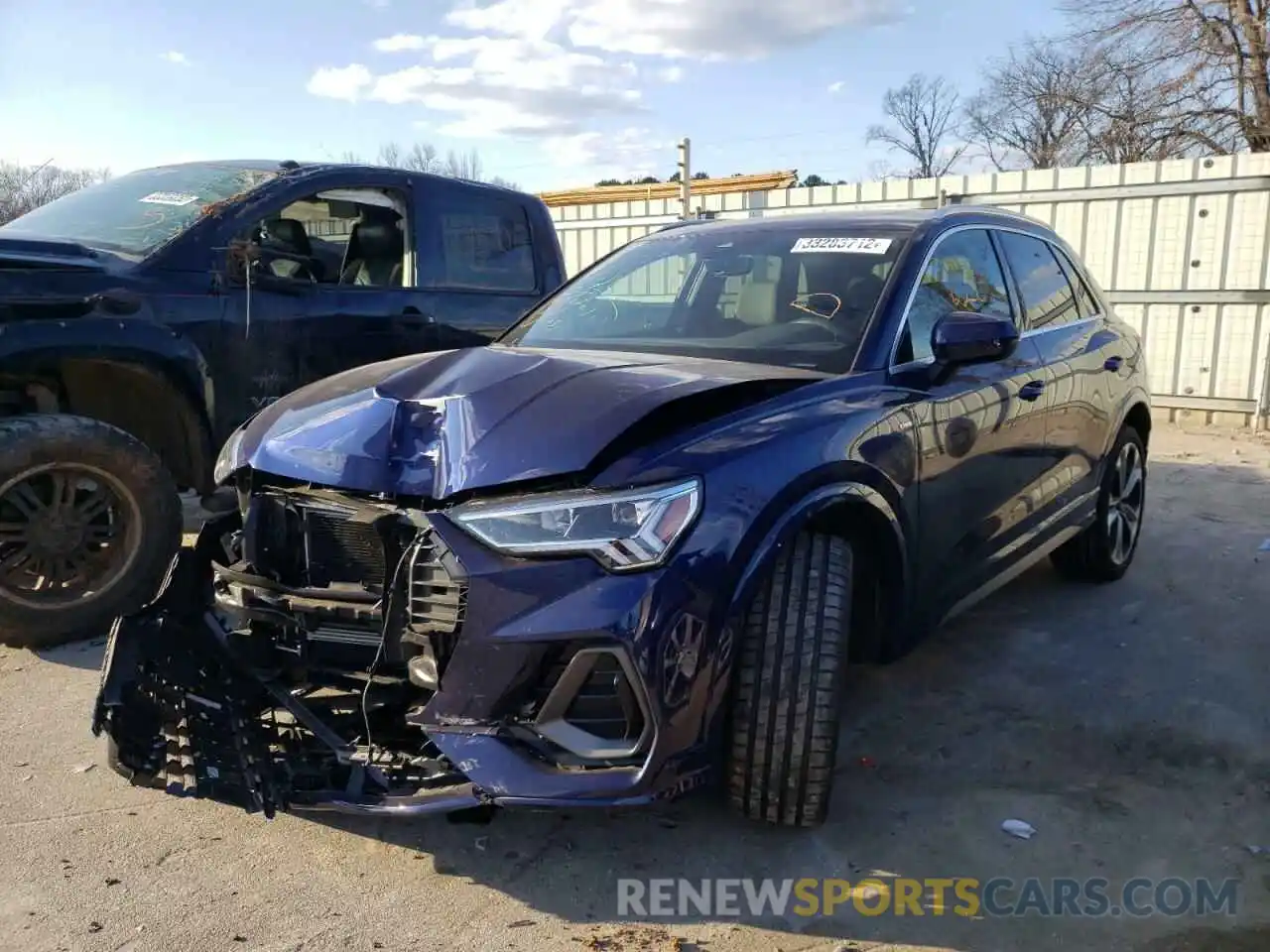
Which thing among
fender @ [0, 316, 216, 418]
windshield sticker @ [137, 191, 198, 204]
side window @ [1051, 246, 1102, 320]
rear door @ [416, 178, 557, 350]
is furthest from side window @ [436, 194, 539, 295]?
side window @ [1051, 246, 1102, 320]

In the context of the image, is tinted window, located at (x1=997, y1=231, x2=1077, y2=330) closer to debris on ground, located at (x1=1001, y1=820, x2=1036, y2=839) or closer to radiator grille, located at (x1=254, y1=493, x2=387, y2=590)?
debris on ground, located at (x1=1001, y1=820, x2=1036, y2=839)

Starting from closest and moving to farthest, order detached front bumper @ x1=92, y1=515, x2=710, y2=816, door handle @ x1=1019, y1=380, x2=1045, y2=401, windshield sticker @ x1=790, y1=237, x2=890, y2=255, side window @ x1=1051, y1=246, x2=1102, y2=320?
1. detached front bumper @ x1=92, y1=515, x2=710, y2=816
2. windshield sticker @ x1=790, y1=237, x2=890, y2=255
3. door handle @ x1=1019, y1=380, x2=1045, y2=401
4. side window @ x1=1051, y1=246, x2=1102, y2=320

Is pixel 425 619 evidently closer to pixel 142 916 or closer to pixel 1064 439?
pixel 142 916

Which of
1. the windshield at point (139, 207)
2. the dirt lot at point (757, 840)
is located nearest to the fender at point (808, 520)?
the dirt lot at point (757, 840)

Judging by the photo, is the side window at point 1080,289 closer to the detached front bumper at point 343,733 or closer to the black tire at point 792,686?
the black tire at point 792,686

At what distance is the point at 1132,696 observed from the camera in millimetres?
3783

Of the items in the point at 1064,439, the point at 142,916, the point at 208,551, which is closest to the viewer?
the point at 142,916

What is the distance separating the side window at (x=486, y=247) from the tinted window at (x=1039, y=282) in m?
2.68

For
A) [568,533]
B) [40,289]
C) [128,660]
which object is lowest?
[128,660]

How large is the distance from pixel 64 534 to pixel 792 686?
9.87ft

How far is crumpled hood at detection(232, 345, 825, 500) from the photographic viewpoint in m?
2.38

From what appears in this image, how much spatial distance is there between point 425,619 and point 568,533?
403mm

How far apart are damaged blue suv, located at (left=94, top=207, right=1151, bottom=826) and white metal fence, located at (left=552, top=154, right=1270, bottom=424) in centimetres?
670

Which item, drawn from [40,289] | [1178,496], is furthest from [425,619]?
[1178,496]
